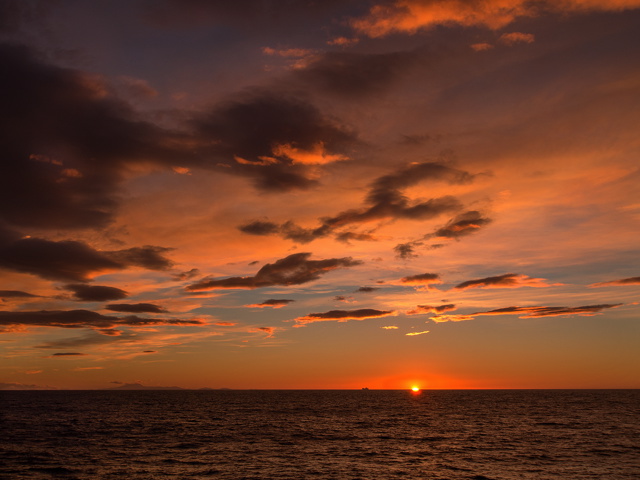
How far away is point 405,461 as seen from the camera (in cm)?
5641

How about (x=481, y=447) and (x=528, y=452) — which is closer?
(x=528, y=452)

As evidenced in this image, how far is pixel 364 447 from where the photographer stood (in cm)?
6675

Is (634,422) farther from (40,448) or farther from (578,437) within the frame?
(40,448)

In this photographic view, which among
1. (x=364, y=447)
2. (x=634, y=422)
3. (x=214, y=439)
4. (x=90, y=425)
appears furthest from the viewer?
(x=634, y=422)

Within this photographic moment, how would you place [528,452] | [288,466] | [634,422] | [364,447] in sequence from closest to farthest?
[288,466] → [528,452] → [364,447] → [634,422]

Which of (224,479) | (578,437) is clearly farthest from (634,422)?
(224,479)

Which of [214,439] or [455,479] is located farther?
[214,439]

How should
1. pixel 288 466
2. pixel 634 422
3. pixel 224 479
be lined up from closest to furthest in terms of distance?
pixel 224 479
pixel 288 466
pixel 634 422

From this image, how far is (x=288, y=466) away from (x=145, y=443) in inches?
1107

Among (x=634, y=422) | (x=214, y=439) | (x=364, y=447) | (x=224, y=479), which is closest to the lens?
(x=224, y=479)

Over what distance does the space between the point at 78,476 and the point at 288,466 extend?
21.8 meters

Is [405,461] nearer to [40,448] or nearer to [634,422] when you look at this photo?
[40,448]

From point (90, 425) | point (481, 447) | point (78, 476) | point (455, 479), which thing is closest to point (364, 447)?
point (481, 447)

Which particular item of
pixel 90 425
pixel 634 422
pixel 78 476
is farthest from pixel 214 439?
pixel 634 422
